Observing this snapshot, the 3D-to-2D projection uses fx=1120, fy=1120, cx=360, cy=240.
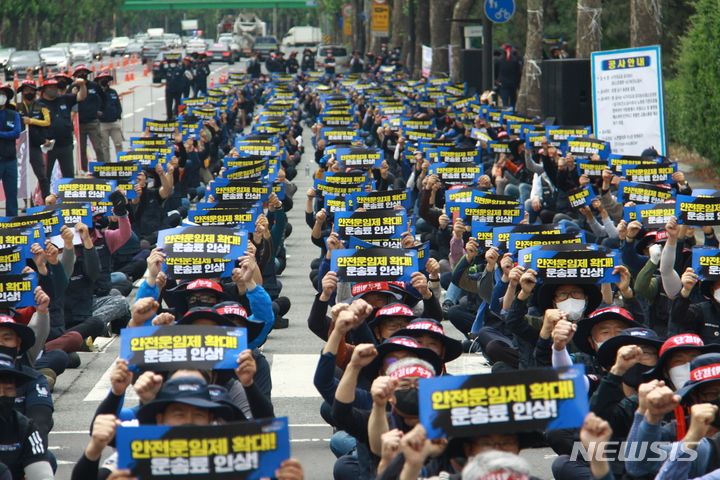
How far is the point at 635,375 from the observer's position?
653cm

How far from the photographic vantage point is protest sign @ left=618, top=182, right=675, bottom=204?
12.2 meters

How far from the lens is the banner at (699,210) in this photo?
10266 millimetres

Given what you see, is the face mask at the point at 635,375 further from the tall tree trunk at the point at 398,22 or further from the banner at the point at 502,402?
the tall tree trunk at the point at 398,22

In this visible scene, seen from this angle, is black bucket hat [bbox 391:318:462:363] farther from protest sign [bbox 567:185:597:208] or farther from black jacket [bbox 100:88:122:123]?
black jacket [bbox 100:88:122:123]

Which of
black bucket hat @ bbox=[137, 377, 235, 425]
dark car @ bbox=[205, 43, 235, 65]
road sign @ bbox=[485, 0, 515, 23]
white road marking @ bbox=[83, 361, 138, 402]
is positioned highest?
dark car @ bbox=[205, 43, 235, 65]

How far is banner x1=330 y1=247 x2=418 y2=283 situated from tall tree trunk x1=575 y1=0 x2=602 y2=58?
15973mm

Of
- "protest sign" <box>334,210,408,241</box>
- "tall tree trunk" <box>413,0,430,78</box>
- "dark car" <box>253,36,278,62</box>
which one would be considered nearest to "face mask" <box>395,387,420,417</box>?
"protest sign" <box>334,210,408,241</box>

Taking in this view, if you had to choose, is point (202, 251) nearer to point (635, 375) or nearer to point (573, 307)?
point (573, 307)

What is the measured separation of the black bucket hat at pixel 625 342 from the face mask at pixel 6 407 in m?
3.47

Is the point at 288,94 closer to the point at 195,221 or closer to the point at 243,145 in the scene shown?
the point at 243,145

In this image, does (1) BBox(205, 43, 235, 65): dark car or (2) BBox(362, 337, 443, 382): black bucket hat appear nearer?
(2) BBox(362, 337, 443, 382): black bucket hat

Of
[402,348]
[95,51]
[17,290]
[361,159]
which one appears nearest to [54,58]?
[95,51]

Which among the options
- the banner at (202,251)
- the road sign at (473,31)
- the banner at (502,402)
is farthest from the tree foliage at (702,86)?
the banner at (502,402)

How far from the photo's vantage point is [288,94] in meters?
34.2
